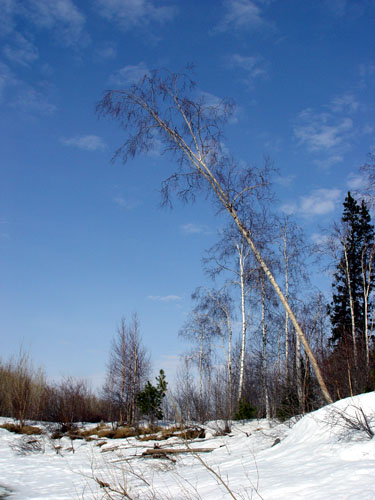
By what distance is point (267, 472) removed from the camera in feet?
16.6

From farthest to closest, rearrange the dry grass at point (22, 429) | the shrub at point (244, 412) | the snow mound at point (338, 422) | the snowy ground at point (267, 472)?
the dry grass at point (22, 429)
the shrub at point (244, 412)
the snow mound at point (338, 422)
the snowy ground at point (267, 472)

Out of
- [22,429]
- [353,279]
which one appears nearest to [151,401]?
[22,429]

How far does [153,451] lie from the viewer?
8.80m

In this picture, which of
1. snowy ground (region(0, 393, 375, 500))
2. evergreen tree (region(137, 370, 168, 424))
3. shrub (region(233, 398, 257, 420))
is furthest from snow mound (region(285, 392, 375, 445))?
evergreen tree (region(137, 370, 168, 424))

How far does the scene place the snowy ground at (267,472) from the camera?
3945 millimetres

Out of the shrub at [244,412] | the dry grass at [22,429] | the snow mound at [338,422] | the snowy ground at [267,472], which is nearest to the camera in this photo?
the snowy ground at [267,472]

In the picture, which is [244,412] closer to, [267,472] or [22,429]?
[267,472]

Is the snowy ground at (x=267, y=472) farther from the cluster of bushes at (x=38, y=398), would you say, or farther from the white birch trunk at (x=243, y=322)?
the cluster of bushes at (x=38, y=398)

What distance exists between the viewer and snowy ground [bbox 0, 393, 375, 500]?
12.9ft

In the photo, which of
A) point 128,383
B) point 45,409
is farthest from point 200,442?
point 45,409

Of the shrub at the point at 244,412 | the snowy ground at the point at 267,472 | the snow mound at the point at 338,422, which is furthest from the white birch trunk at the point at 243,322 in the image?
the snow mound at the point at 338,422

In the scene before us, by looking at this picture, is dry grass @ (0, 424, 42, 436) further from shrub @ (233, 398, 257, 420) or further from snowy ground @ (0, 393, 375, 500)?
shrub @ (233, 398, 257, 420)

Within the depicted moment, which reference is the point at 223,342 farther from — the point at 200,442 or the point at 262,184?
the point at 262,184

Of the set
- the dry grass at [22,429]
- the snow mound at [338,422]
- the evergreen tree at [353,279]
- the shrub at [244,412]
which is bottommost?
the dry grass at [22,429]
